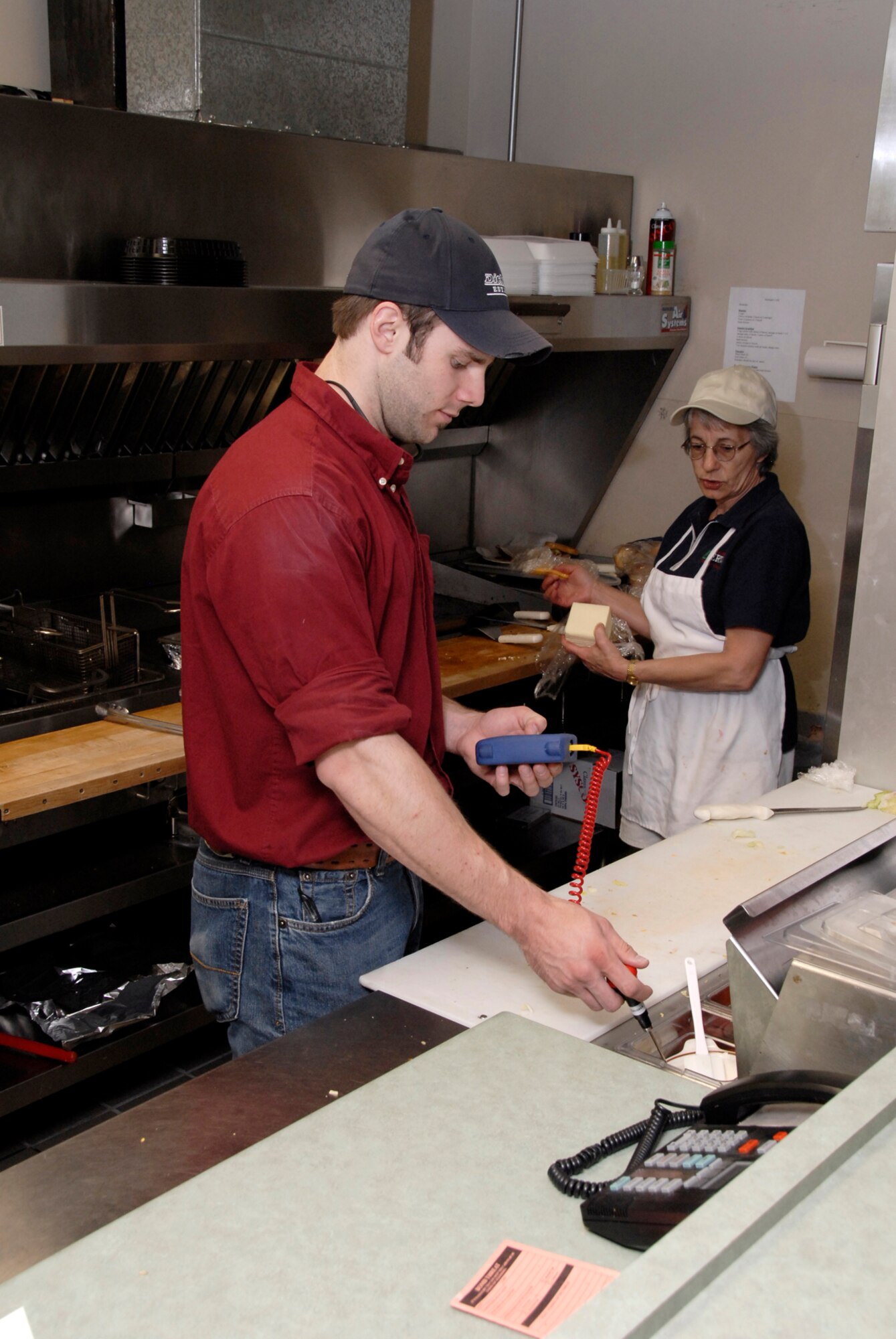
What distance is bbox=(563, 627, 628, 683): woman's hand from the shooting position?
304cm

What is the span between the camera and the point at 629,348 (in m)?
3.98

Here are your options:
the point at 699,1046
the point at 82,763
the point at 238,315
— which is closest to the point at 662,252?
the point at 238,315

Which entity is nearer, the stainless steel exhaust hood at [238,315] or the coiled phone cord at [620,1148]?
the coiled phone cord at [620,1148]

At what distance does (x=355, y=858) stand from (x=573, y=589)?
187 centimetres

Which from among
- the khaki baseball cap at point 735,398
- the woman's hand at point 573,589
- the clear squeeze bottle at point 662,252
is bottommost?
the woman's hand at point 573,589

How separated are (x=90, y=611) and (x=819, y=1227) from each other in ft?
9.60

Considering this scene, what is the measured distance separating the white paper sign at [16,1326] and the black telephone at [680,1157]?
44cm

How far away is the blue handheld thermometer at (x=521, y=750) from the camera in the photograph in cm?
175

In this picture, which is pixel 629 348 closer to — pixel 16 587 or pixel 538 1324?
pixel 16 587

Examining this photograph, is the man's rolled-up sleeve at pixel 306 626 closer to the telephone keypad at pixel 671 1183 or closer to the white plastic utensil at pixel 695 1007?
the white plastic utensil at pixel 695 1007

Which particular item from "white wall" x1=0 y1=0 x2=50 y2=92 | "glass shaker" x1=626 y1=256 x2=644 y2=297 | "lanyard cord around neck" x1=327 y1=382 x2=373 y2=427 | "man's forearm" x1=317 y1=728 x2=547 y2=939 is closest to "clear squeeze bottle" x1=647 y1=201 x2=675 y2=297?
"glass shaker" x1=626 y1=256 x2=644 y2=297

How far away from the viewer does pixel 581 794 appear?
12.7 feet

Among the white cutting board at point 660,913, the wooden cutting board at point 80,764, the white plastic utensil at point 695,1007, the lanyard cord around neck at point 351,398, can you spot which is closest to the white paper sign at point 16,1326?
the white cutting board at point 660,913

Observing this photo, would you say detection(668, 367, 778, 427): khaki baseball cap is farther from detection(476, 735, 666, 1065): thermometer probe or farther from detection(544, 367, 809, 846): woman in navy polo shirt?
detection(476, 735, 666, 1065): thermometer probe
